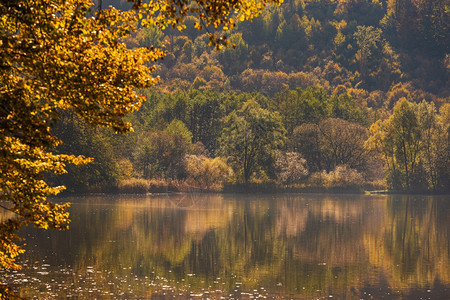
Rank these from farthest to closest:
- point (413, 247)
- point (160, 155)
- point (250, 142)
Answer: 1. point (250, 142)
2. point (160, 155)
3. point (413, 247)

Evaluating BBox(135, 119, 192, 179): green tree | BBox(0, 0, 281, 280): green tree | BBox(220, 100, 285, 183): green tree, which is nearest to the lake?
BBox(0, 0, 281, 280): green tree

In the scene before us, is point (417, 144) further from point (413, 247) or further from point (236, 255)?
point (236, 255)

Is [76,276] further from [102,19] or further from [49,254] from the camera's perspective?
[102,19]

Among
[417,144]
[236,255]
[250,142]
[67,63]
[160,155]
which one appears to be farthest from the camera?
[417,144]

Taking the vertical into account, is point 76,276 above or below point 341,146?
below

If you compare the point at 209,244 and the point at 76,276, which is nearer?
the point at 76,276

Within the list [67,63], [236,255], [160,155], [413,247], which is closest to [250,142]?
[160,155]

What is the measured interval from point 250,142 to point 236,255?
77027 mm

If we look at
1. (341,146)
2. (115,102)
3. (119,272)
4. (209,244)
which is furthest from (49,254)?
(341,146)

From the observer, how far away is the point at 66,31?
15.2 metres

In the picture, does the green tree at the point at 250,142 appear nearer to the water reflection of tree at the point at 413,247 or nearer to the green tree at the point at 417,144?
the green tree at the point at 417,144

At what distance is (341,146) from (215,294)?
107291 millimetres

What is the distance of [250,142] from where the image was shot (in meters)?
121

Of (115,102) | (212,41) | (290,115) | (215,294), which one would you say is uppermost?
(290,115)
